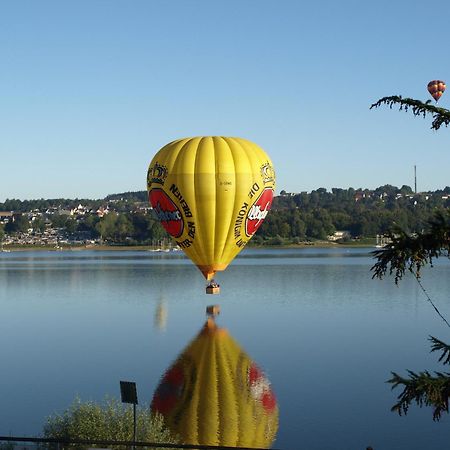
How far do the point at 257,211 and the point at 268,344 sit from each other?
9.49 meters

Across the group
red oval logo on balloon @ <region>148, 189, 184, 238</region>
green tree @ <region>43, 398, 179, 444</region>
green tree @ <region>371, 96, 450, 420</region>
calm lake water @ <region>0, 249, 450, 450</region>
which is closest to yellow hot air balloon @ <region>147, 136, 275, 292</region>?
red oval logo on balloon @ <region>148, 189, 184, 238</region>

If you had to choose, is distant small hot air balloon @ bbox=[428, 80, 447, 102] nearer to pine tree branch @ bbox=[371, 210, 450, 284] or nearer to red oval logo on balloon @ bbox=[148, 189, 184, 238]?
red oval logo on balloon @ bbox=[148, 189, 184, 238]

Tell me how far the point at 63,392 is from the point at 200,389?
6.49m

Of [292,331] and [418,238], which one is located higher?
[418,238]

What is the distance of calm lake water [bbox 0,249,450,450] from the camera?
30703 mm

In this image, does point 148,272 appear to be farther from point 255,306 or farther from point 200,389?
point 200,389

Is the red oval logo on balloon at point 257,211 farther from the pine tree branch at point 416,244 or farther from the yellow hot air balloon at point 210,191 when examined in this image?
the pine tree branch at point 416,244

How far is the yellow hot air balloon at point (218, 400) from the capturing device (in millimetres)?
28547

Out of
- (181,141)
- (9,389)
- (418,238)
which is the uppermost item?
(181,141)

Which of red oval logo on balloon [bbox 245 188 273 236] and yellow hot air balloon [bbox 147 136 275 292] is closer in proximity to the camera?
yellow hot air balloon [bbox 147 136 275 292]

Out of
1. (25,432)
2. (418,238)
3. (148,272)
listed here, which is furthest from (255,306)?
(418,238)

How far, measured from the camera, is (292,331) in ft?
186

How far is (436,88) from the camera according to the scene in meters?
61.0

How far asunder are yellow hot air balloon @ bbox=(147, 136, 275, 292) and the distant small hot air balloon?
1556 cm
